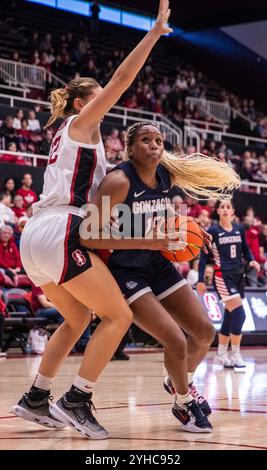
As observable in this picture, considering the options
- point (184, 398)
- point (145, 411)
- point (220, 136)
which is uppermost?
point (220, 136)

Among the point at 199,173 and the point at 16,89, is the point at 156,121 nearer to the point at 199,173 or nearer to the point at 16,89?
the point at 16,89

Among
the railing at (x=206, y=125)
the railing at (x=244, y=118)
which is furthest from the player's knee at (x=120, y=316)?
the railing at (x=244, y=118)

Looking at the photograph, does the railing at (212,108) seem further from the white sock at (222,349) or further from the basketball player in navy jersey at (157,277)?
the basketball player in navy jersey at (157,277)

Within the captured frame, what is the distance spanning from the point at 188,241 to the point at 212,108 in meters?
20.5

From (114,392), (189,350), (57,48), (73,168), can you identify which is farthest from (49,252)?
(57,48)

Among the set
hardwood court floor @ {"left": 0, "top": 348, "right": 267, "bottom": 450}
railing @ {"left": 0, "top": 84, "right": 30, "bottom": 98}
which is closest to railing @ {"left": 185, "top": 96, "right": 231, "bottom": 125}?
railing @ {"left": 0, "top": 84, "right": 30, "bottom": 98}

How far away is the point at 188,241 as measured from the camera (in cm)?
504

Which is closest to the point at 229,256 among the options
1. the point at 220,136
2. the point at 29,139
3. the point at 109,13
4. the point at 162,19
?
the point at 162,19

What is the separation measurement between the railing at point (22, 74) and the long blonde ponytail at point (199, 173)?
13.9 m

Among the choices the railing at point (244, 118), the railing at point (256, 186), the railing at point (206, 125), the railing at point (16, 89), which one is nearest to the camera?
the railing at point (16, 89)

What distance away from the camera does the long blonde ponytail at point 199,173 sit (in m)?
5.30

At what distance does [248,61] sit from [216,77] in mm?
1218

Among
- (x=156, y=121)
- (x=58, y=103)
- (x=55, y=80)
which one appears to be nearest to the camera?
(x=58, y=103)

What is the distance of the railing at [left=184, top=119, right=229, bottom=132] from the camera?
22.0m
